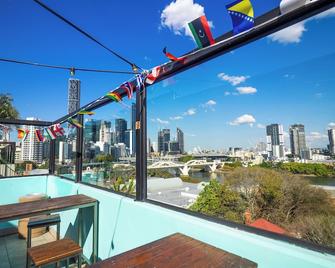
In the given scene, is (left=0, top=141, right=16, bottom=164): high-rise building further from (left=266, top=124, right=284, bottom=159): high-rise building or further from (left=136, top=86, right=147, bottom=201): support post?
(left=266, top=124, right=284, bottom=159): high-rise building

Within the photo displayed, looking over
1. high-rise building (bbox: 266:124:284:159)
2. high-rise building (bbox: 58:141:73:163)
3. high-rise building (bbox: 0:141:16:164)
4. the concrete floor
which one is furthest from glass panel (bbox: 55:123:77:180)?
high-rise building (bbox: 266:124:284:159)

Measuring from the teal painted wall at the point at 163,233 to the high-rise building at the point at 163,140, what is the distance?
0.55 m

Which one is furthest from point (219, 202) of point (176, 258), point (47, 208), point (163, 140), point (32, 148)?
point (32, 148)

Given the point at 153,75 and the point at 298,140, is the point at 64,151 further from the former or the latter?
the point at 298,140

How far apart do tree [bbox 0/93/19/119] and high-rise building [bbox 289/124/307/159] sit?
1852 cm

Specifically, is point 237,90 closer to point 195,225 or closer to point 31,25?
point 195,225

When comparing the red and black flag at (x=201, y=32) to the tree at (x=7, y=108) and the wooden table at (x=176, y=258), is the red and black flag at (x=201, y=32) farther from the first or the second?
the tree at (x=7, y=108)

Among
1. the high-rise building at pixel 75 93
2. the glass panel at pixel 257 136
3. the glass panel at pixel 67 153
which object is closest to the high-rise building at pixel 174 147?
the glass panel at pixel 257 136

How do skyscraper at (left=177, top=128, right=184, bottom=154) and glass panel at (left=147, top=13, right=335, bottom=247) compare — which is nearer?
glass panel at (left=147, top=13, right=335, bottom=247)

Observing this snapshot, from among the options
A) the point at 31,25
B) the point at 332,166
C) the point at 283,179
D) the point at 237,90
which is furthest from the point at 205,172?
the point at 31,25

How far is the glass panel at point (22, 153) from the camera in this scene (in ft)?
15.3

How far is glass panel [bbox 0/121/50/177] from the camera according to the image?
4672 millimetres

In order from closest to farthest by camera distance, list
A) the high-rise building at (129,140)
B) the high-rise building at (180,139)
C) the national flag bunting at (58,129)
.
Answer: the high-rise building at (180,139) < the high-rise building at (129,140) < the national flag bunting at (58,129)

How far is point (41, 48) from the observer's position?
277 inches
